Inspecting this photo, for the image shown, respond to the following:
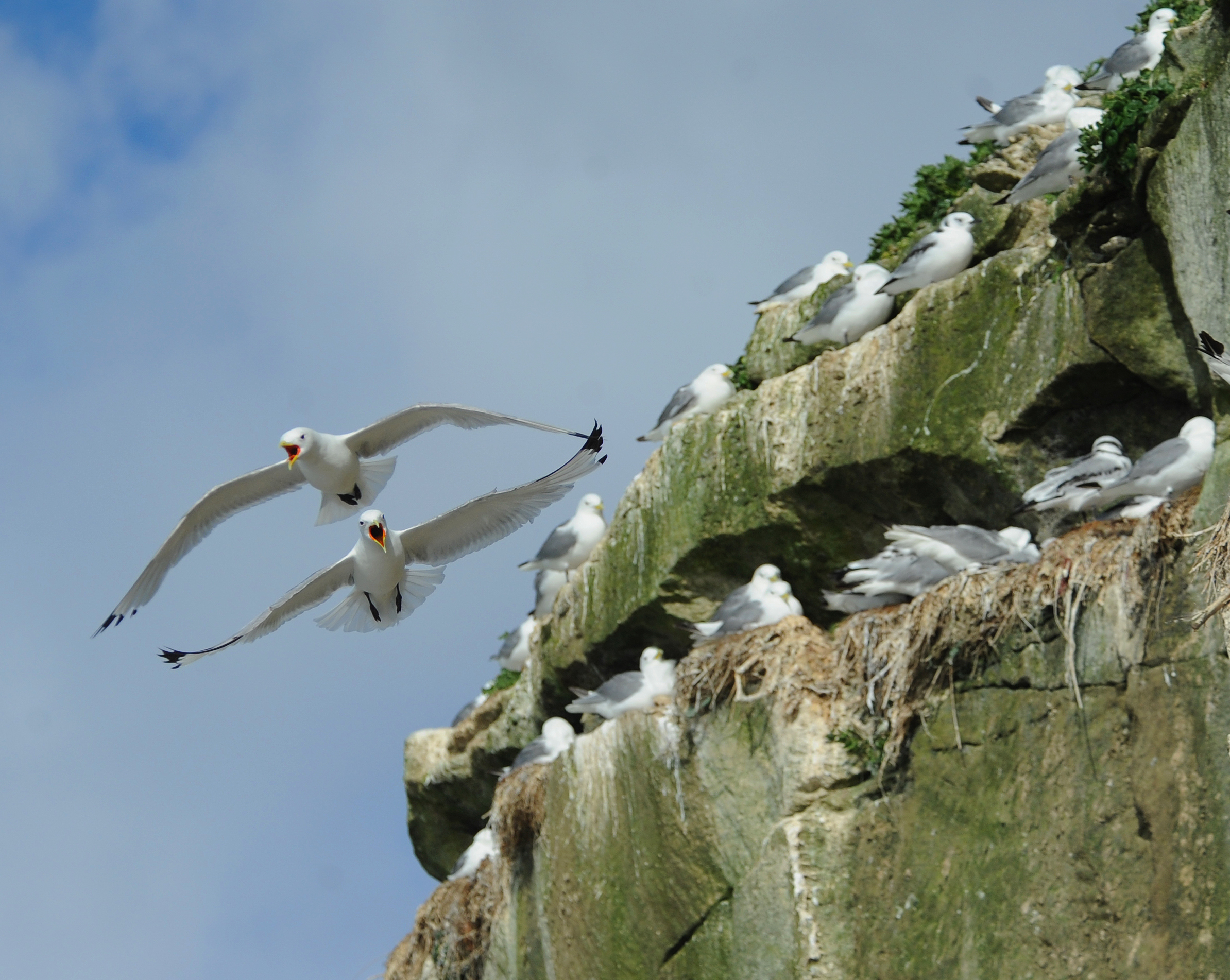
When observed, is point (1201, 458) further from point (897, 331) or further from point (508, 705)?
point (508, 705)

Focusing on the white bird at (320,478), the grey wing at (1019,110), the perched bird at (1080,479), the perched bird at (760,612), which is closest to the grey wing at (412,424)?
the white bird at (320,478)

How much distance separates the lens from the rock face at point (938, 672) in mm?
6617

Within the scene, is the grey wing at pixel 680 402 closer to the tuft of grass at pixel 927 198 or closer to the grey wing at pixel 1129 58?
the tuft of grass at pixel 927 198

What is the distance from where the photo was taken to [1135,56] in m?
10.6

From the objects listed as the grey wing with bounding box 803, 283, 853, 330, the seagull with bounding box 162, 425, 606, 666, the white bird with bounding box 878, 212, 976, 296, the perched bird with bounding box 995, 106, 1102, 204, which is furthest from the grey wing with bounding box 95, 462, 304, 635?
the perched bird with bounding box 995, 106, 1102, 204

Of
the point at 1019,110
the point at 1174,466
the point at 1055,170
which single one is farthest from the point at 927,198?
the point at 1174,466

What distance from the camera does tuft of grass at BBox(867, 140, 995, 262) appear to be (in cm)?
1141

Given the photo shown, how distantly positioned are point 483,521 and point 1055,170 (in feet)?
12.5

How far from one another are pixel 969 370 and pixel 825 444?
3.67ft

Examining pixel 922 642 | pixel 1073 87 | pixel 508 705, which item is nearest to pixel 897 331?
pixel 922 642

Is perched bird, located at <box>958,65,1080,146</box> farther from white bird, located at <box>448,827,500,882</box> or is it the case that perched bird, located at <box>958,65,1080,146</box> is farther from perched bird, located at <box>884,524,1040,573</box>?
white bird, located at <box>448,827,500,882</box>

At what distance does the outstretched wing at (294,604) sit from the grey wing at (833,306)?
3.50 m

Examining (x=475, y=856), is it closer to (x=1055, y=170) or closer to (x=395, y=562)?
(x=395, y=562)

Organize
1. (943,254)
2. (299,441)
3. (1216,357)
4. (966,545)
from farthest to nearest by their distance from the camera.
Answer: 1. (943,254)
2. (299,441)
3. (966,545)
4. (1216,357)
